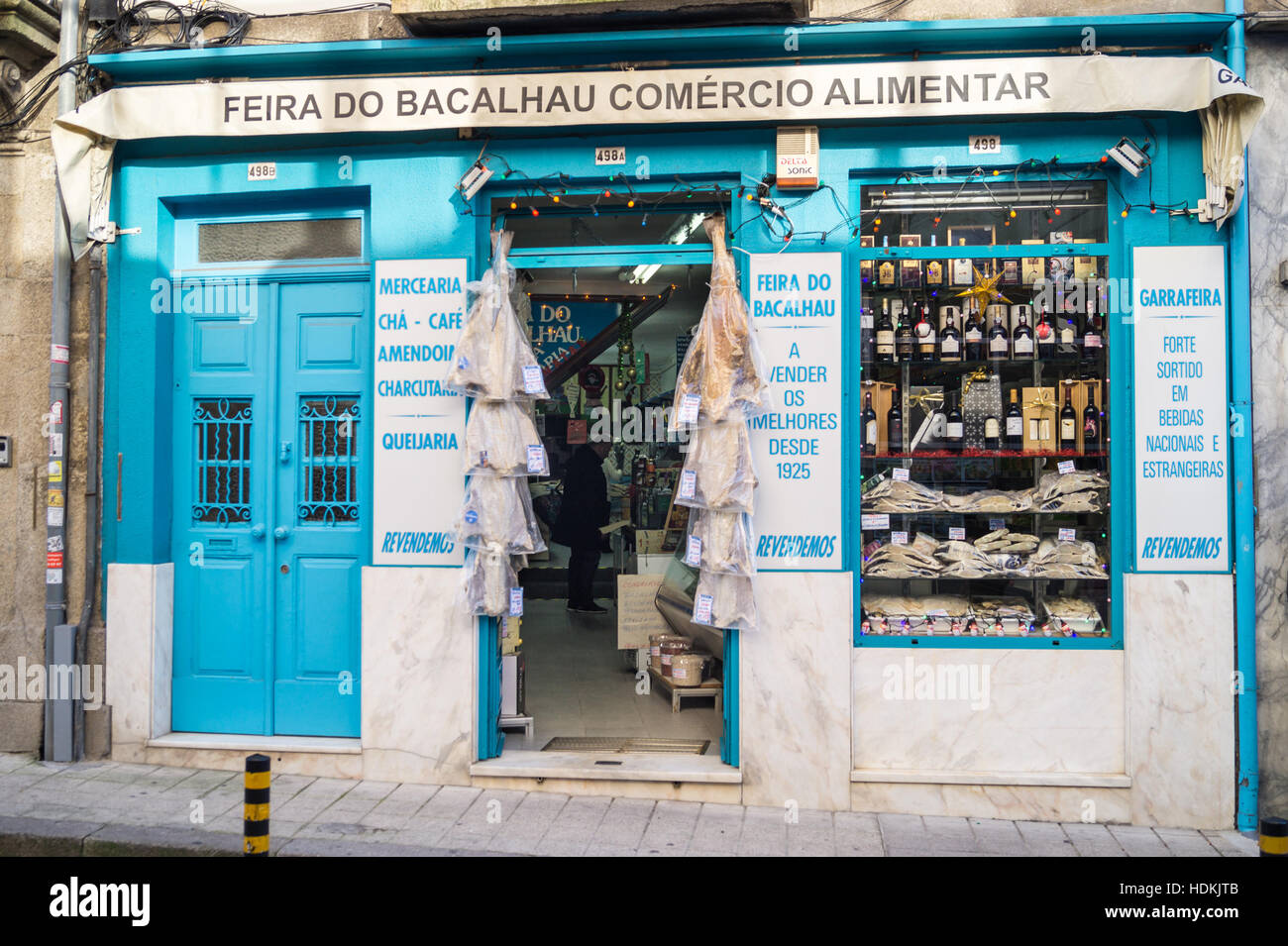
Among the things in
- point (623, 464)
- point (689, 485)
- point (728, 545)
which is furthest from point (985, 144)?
point (623, 464)

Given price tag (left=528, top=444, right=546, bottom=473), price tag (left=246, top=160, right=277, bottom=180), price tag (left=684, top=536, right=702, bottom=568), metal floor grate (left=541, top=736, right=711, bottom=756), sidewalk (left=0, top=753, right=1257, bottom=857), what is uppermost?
price tag (left=246, top=160, right=277, bottom=180)

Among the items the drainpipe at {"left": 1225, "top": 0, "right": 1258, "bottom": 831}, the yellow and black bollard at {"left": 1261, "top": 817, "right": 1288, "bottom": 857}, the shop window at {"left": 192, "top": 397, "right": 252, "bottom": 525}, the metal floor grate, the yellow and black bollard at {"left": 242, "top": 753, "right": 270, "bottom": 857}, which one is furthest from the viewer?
the shop window at {"left": 192, "top": 397, "right": 252, "bottom": 525}

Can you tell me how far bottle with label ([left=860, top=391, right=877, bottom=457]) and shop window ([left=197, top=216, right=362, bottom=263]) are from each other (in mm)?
3413

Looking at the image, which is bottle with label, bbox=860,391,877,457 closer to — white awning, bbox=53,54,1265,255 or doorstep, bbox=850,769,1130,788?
white awning, bbox=53,54,1265,255

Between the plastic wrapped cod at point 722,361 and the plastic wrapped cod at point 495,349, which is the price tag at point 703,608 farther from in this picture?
the plastic wrapped cod at point 495,349

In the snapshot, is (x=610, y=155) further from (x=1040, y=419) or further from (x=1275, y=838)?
(x=1275, y=838)

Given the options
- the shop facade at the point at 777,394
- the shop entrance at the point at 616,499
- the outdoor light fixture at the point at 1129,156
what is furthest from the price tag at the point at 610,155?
the outdoor light fixture at the point at 1129,156

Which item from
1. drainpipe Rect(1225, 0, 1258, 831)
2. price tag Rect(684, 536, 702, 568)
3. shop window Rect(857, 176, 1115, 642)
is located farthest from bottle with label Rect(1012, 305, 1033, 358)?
price tag Rect(684, 536, 702, 568)

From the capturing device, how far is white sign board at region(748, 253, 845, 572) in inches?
226

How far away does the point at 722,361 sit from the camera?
5.70 metres

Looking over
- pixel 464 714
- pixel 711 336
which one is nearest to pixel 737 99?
pixel 711 336

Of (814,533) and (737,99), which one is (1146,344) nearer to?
(814,533)

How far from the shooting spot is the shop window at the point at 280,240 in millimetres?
6383

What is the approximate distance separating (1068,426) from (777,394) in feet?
5.91
